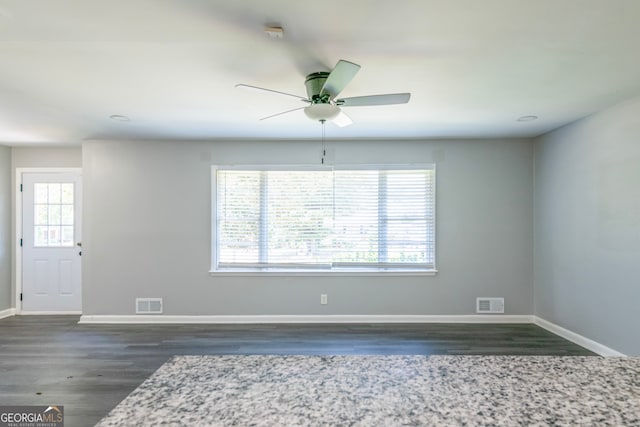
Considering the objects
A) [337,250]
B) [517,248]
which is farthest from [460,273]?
[337,250]

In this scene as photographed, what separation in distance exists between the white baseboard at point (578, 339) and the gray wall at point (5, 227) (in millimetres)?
7444

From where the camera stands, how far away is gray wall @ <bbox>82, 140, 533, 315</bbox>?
4430 millimetres

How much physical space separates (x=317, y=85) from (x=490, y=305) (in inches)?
148

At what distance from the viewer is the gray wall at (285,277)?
174 inches

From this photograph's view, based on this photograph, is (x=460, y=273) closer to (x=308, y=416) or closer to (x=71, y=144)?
(x=308, y=416)

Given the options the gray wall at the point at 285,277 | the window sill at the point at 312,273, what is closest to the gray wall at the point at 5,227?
the gray wall at the point at 285,277

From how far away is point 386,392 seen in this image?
87cm

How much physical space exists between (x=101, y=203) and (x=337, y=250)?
3268mm

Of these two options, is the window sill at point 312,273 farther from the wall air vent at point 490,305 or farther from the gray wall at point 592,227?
the gray wall at point 592,227

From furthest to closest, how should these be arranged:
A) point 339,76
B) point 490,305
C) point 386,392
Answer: point 490,305
point 339,76
point 386,392

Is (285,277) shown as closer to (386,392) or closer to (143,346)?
(143,346)

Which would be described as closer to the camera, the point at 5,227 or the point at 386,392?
the point at 386,392

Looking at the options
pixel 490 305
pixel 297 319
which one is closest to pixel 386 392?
pixel 297 319

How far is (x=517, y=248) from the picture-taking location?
442 centimetres
